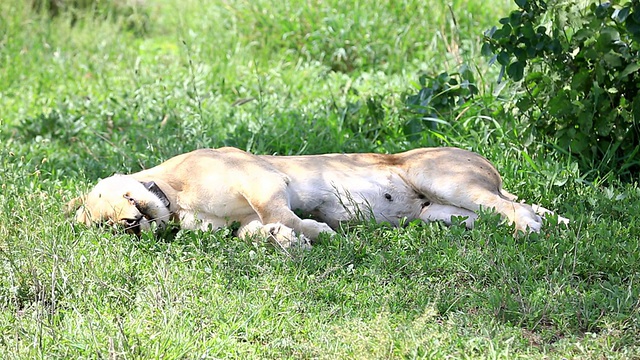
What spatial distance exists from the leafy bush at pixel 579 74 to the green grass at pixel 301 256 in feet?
0.62

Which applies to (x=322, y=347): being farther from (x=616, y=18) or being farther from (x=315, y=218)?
(x=616, y=18)

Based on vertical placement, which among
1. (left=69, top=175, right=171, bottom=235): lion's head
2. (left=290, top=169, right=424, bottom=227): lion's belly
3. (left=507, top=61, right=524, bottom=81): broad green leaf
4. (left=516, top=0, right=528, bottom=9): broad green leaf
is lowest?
(left=290, top=169, right=424, bottom=227): lion's belly

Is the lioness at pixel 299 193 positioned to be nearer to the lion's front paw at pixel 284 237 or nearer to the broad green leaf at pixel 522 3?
the lion's front paw at pixel 284 237

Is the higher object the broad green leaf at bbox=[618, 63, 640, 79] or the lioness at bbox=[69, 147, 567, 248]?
the broad green leaf at bbox=[618, 63, 640, 79]

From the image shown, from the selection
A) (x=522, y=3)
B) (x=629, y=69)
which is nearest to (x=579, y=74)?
(x=629, y=69)

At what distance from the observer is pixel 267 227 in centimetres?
473

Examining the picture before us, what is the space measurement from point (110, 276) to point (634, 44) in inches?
139

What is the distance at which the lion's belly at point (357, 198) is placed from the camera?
5.17 meters

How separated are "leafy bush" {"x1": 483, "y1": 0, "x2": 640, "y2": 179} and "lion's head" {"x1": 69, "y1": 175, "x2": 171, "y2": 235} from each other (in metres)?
2.31

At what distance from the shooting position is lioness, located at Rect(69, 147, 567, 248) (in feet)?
15.9

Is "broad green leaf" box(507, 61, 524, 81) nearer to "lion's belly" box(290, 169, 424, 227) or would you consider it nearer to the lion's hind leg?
"lion's belly" box(290, 169, 424, 227)

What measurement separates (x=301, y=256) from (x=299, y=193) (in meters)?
0.75

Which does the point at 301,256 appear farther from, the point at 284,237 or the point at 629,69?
the point at 629,69

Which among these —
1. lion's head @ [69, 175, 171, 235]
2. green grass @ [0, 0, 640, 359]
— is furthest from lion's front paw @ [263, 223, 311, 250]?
lion's head @ [69, 175, 171, 235]
